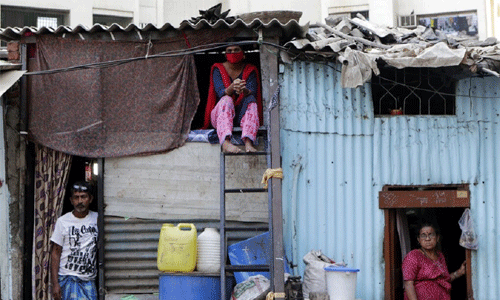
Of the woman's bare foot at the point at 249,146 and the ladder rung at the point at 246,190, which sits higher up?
the woman's bare foot at the point at 249,146

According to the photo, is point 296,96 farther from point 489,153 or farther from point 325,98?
point 489,153

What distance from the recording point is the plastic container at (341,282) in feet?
27.2

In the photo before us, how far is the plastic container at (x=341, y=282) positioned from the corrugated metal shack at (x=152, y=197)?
1.25 meters

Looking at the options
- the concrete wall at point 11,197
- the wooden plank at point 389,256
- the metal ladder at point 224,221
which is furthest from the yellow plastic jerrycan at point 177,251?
the wooden plank at point 389,256

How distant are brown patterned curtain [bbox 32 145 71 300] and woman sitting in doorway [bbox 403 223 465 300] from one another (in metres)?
3.94

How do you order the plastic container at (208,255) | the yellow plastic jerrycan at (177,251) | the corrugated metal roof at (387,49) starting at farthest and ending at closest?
the plastic container at (208,255) → the yellow plastic jerrycan at (177,251) → the corrugated metal roof at (387,49)

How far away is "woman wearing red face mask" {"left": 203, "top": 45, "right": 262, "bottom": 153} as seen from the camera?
350 inches

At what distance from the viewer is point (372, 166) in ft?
30.2

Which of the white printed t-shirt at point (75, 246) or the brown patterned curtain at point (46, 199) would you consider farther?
the brown patterned curtain at point (46, 199)

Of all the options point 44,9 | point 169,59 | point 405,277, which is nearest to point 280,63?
point 169,59

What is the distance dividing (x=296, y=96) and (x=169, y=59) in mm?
1512

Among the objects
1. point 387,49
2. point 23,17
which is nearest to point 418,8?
point 23,17

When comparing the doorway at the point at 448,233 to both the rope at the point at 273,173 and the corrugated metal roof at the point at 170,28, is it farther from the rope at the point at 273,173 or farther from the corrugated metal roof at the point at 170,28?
the corrugated metal roof at the point at 170,28

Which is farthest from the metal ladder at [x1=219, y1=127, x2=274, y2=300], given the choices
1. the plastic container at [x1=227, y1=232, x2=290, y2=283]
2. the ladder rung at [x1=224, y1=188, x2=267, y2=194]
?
the plastic container at [x1=227, y1=232, x2=290, y2=283]
